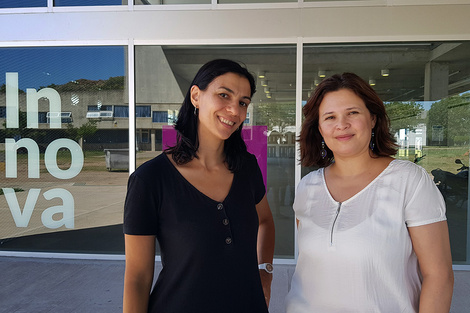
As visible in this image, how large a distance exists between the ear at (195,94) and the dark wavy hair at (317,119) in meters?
0.48

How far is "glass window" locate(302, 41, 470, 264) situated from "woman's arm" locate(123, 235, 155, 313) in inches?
151

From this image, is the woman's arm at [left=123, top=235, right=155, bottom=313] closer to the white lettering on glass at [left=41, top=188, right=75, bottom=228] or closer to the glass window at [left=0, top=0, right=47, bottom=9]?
the white lettering on glass at [left=41, top=188, right=75, bottom=228]

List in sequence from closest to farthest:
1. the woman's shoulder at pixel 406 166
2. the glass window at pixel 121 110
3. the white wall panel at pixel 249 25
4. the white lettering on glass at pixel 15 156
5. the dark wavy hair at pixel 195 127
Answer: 1. the woman's shoulder at pixel 406 166
2. the dark wavy hair at pixel 195 127
3. the white wall panel at pixel 249 25
4. the glass window at pixel 121 110
5. the white lettering on glass at pixel 15 156

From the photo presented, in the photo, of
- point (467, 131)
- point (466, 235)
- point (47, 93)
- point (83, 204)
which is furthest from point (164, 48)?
point (466, 235)

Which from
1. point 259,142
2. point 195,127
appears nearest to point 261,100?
point 259,142

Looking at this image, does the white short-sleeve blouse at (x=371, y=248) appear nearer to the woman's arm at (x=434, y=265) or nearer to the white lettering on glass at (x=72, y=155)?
the woman's arm at (x=434, y=265)

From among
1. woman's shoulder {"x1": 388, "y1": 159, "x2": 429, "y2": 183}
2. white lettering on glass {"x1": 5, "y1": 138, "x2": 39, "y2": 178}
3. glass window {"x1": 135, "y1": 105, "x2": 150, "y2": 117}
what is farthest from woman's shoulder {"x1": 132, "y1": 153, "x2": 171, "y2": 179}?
white lettering on glass {"x1": 5, "y1": 138, "x2": 39, "y2": 178}

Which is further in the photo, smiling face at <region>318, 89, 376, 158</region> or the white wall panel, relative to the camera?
the white wall panel

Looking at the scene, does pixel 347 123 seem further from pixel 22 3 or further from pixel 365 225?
pixel 22 3

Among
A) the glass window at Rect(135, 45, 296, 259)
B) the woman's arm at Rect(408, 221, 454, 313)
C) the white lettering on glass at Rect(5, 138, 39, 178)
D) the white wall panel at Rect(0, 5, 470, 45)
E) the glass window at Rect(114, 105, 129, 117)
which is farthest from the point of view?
the white lettering on glass at Rect(5, 138, 39, 178)

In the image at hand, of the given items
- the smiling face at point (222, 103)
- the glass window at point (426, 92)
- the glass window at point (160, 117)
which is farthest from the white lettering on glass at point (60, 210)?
the smiling face at point (222, 103)

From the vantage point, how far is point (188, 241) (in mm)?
1243

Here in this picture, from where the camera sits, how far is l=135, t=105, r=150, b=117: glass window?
5.03m

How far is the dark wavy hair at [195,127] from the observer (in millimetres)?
1409
